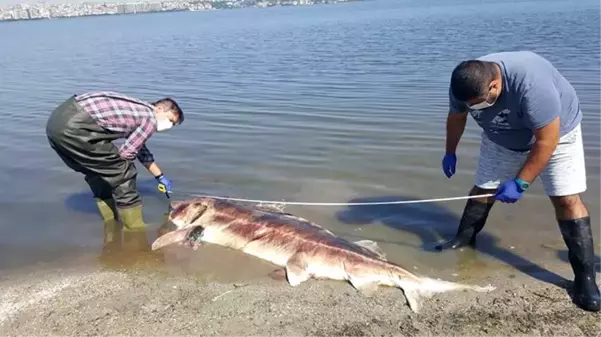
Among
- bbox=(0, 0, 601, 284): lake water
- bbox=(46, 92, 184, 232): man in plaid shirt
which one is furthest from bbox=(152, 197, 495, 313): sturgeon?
bbox=(46, 92, 184, 232): man in plaid shirt

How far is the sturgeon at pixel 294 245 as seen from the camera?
15.8 feet

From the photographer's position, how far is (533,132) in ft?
13.9

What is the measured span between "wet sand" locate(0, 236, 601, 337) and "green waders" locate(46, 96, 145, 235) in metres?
1.14

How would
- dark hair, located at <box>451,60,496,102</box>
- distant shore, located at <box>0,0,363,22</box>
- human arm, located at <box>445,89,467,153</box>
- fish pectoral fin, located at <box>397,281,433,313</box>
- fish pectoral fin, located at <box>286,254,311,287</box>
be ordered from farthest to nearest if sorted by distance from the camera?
distant shore, located at <box>0,0,363,22</box> < fish pectoral fin, located at <box>286,254,311,287</box> < human arm, located at <box>445,89,467,153</box> < fish pectoral fin, located at <box>397,281,433,313</box> < dark hair, located at <box>451,60,496,102</box>

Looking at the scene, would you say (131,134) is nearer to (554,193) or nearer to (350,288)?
(350,288)

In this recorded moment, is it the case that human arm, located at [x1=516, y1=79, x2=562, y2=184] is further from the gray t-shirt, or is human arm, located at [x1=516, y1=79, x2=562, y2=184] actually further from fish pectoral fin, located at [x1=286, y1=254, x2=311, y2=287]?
fish pectoral fin, located at [x1=286, y1=254, x2=311, y2=287]

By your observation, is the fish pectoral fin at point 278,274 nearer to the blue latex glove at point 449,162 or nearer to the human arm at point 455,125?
the blue latex glove at point 449,162

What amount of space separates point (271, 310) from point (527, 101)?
2625mm

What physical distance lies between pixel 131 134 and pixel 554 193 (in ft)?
13.7

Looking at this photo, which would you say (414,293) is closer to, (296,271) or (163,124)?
(296,271)

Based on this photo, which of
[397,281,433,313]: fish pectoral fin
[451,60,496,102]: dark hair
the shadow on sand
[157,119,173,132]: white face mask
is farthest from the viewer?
[157,119,173,132]: white face mask

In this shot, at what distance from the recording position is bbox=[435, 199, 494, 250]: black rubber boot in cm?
A: 550

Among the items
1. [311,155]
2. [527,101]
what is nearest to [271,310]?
[527,101]

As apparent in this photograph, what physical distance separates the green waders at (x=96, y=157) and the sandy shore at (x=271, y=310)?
131 centimetres
